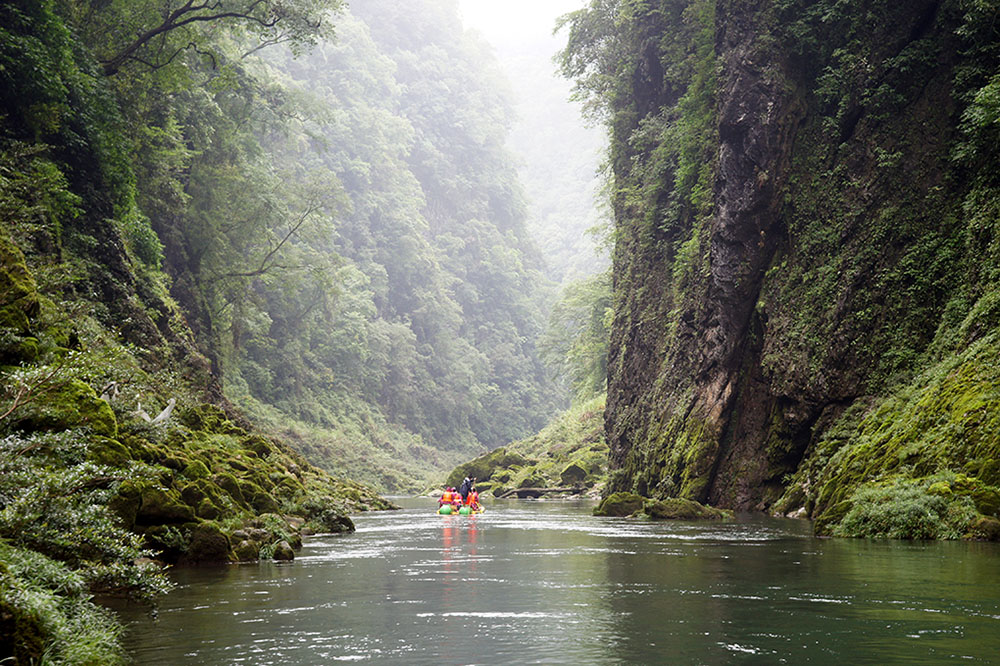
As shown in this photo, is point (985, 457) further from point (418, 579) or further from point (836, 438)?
point (418, 579)

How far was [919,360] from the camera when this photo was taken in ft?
61.6

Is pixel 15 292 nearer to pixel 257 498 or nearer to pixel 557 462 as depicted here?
pixel 257 498

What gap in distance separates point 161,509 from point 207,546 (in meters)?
1.05

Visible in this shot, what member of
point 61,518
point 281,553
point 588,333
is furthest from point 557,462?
point 61,518

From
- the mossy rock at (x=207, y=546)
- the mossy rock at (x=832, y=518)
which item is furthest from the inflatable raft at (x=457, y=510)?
the mossy rock at (x=207, y=546)

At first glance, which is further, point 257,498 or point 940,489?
Result: point 257,498

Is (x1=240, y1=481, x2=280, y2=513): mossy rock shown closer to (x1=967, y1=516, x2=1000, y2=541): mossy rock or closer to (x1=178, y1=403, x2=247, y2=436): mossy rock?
(x1=178, y1=403, x2=247, y2=436): mossy rock

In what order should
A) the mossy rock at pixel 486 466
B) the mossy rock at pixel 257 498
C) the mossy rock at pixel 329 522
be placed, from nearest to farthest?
the mossy rock at pixel 257 498 → the mossy rock at pixel 329 522 → the mossy rock at pixel 486 466

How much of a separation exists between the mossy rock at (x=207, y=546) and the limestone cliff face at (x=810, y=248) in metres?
12.0

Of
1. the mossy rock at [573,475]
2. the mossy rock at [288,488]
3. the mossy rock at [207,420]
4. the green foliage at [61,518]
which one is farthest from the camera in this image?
the mossy rock at [573,475]

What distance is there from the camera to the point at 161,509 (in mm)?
11273

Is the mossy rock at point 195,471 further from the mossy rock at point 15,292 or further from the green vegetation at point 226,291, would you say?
the mossy rock at point 15,292

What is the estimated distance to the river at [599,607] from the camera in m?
6.54

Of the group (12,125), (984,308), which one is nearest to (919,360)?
(984,308)
